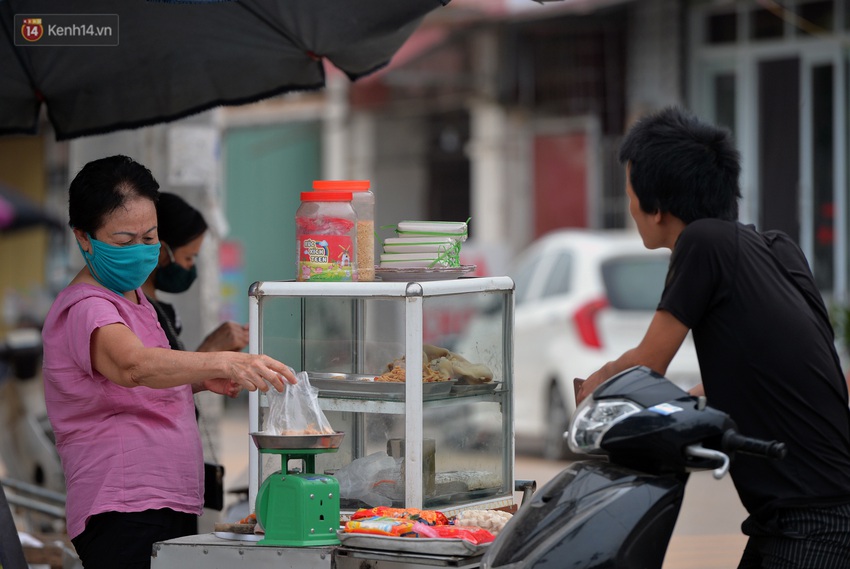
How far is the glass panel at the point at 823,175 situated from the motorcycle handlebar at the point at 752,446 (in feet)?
38.8

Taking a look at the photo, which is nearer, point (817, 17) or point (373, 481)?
point (373, 481)

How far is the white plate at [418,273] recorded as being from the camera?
3.68m

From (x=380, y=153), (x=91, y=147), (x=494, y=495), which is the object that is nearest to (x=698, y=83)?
(x=380, y=153)

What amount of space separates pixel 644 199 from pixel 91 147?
404cm

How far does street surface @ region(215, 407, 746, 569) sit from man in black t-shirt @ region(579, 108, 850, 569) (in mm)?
1769

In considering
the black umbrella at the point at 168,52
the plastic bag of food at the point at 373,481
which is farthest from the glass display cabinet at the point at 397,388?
the black umbrella at the point at 168,52

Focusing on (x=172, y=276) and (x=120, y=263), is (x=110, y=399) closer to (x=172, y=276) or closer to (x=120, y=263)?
(x=120, y=263)

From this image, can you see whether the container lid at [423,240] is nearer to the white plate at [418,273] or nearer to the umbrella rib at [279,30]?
the white plate at [418,273]

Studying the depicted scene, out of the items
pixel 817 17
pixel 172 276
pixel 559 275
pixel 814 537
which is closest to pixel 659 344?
pixel 814 537

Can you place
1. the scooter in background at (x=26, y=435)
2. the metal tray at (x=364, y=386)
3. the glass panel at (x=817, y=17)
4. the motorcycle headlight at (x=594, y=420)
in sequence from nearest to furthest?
the motorcycle headlight at (x=594, y=420)
the metal tray at (x=364, y=386)
the scooter in background at (x=26, y=435)
the glass panel at (x=817, y=17)

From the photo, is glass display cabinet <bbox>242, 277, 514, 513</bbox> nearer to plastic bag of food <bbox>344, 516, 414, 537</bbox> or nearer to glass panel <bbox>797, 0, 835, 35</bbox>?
plastic bag of food <bbox>344, 516, 414, 537</bbox>

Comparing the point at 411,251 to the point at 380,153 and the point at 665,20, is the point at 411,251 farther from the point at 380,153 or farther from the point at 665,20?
the point at 380,153

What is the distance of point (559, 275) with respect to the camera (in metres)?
11.6

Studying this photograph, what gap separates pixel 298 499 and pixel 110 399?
0.64m
